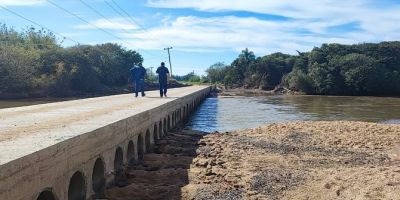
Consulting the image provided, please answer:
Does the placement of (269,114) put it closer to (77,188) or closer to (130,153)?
(130,153)

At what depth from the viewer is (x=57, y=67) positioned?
64.8m

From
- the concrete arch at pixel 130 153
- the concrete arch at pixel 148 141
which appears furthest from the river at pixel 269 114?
the concrete arch at pixel 130 153

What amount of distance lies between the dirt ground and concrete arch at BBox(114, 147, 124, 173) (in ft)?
0.87

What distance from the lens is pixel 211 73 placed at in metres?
127

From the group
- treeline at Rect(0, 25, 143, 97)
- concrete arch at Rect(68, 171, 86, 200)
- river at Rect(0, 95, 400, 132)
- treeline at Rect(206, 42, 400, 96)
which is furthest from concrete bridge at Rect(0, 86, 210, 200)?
treeline at Rect(206, 42, 400, 96)

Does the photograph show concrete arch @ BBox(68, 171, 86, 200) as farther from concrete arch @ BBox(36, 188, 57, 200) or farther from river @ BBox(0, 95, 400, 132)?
river @ BBox(0, 95, 400, 132)

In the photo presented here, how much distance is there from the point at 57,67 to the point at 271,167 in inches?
2255

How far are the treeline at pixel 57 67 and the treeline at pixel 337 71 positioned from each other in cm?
2582

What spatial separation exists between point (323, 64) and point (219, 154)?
6881 cm

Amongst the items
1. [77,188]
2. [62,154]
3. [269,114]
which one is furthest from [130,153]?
[269,114]

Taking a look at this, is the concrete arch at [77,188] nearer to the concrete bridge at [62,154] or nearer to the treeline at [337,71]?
the concrete bridge at [62,154]

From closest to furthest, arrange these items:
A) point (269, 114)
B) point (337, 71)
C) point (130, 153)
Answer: point (130, 153) → point (269, 114) → point (337, 71)

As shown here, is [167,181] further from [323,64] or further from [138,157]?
[323,64]

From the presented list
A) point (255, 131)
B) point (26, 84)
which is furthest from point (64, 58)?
point (255, 131)
